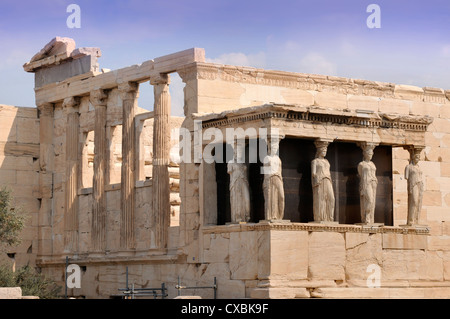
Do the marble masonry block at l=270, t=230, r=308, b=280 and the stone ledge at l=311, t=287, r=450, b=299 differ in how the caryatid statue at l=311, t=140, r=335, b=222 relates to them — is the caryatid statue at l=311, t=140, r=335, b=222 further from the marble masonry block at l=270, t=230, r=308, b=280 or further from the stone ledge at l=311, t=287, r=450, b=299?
the stone ledge at l=311, t=287, r=450, b=299

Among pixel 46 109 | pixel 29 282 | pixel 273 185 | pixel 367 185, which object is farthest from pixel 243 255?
pixel 46 109

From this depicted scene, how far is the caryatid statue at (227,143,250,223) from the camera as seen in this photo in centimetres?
2361

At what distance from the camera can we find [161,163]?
1021 inches

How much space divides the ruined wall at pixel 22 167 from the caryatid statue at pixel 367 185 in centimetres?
883

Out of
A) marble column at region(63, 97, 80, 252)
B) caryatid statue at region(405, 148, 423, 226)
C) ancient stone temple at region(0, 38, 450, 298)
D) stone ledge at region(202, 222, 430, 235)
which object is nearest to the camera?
stone ledge at region(202, 222, 430, 235)

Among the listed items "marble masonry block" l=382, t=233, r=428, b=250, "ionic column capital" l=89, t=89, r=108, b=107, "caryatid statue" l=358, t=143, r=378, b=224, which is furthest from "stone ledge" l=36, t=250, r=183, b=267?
"marble masonry block" l=382, t=233, r=428, b=250

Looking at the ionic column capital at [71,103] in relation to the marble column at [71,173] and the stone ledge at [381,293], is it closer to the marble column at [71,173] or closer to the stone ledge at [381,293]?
the marble column at [71,173]

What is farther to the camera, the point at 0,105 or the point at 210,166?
the point at 0,105

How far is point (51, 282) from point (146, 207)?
360cm

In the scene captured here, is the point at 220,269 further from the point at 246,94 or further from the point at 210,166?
the point at 246,94

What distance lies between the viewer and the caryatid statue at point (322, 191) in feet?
77.6

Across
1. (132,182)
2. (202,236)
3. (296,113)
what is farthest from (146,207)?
(296,113)

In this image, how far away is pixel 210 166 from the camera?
2462 centimetres

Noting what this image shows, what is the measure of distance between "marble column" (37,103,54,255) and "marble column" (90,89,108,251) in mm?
2230
